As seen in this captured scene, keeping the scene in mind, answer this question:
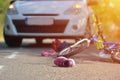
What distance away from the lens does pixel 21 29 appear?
15.5m

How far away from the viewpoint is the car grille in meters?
15.5

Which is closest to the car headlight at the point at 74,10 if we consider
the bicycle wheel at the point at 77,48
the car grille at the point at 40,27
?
the car grille at the point at 40,27

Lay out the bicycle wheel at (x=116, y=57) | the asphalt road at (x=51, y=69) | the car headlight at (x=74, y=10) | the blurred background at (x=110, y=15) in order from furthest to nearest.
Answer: the blurred background at (x=110, y=15)
the car headlight at (x=74, y=10)
the bicycle wheel at (x=116, y=57)
the asphalt road at (x=51, y=69)

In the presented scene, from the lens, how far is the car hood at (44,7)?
15.6m

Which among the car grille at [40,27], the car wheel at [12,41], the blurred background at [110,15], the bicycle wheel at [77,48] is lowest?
the blurred background at [110,15]

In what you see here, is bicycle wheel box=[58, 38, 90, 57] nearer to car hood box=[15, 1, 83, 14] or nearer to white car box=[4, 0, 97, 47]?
white car box=[4, 0, 97, 47]

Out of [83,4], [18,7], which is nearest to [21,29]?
[18,7]

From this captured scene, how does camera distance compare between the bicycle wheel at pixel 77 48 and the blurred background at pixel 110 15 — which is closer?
the bicycle wheel at pixel 77 48

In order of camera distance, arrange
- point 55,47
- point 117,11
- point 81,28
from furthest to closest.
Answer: point 117,11
point 81,28
point 55,47

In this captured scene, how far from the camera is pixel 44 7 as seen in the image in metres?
15.7

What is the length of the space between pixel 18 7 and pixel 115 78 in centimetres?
786

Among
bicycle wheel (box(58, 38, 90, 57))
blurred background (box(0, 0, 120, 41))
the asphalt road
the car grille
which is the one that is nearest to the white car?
the car grille

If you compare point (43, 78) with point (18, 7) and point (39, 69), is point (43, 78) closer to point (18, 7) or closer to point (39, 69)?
point (39, 69)

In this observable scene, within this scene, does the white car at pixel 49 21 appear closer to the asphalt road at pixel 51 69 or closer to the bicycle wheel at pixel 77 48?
the asphalt road at pixel 51 69
